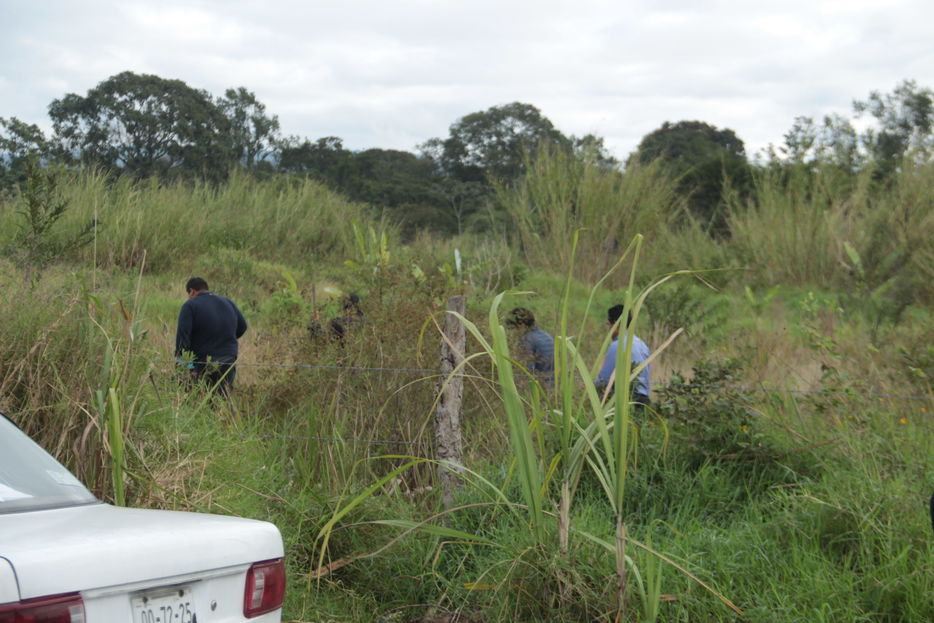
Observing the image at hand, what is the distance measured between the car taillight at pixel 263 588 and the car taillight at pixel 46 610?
2.09 feet

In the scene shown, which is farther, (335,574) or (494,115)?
(494,115)

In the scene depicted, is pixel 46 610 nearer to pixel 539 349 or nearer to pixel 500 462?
pixel 500 462

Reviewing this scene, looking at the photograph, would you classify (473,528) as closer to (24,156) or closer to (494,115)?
(24,156)

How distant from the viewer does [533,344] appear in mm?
7312

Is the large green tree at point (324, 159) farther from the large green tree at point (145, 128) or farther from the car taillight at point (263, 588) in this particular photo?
the car taillight at point (263, 588)

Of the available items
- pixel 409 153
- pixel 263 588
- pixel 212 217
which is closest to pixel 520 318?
pixel 263 588

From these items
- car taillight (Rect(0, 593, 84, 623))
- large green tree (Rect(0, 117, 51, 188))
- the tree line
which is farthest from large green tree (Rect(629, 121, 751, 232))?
car taillight (Rect(0, 593, 84, 623))

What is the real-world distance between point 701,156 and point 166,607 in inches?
1566

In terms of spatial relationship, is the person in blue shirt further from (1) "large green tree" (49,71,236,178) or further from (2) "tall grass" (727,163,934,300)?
(1) "large green tree" (49,71,236,178)

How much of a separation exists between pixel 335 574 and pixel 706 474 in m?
2.11

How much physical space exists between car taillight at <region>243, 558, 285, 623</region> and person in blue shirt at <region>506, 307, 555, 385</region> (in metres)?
3.82

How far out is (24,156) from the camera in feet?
23.6

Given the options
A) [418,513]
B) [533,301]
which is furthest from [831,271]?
[418,513]

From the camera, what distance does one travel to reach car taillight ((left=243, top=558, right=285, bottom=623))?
3010mm
